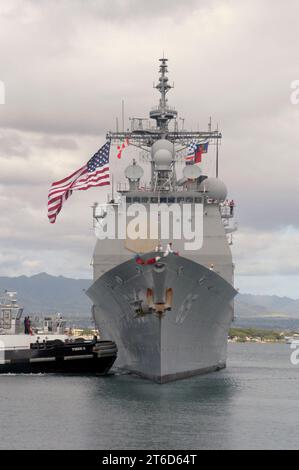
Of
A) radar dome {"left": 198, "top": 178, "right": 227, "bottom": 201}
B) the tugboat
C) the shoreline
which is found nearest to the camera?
the tugboat

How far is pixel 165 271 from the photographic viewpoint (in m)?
40.7

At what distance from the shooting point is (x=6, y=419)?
117 feet

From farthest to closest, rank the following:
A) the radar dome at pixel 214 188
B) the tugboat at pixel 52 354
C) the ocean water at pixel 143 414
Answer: the radar dome at pixel 214 188, the tugboat at pixel 52 354, the ocean water at pixel 143 414

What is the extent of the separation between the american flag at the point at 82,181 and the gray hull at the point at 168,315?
4.20 meters

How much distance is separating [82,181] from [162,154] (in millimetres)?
10081

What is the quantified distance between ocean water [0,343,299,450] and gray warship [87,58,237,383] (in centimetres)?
170

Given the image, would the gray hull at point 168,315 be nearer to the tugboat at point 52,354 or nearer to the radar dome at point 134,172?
the tugboat at point 52,354

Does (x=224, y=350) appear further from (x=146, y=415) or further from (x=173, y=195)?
(x=146, y=415)

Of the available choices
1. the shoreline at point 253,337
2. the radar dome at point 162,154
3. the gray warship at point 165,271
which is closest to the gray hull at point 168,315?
the gray warship at point 165,271

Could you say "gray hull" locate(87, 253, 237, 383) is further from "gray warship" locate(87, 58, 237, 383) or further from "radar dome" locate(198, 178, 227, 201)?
"radar dome" locate(198, 178, 227, 201)

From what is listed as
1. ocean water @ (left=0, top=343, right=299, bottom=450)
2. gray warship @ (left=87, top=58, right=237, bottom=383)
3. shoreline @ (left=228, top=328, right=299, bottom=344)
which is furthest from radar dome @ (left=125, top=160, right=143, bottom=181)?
shoreline @ (left=228, top=328, right=299, bottom=344)

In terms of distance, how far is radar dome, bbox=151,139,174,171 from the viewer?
178 ft

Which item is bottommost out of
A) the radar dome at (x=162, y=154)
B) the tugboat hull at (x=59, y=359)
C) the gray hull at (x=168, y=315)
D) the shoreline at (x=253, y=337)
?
the shoreline at (x=253, y=337)

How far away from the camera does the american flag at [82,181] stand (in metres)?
45.0
